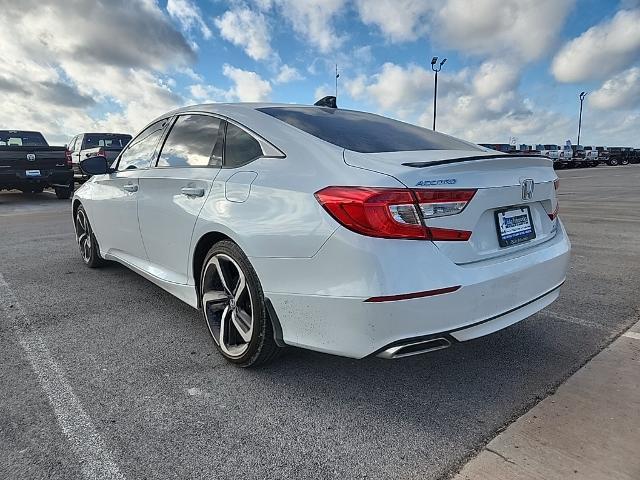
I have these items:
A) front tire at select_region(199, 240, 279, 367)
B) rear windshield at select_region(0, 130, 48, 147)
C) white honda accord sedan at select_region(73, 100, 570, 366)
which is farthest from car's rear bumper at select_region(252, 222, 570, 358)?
rear windshield at select_region(0, 130, 48, 147)

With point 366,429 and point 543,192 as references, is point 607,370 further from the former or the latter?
point 366,429

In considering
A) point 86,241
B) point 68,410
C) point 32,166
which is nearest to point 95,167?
point 86,241

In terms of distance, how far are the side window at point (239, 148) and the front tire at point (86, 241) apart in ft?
8.72

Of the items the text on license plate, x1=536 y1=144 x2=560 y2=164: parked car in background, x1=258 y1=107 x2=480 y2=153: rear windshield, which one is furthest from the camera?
x1=536 y1=144 x2=560 y2=164: parked car in background

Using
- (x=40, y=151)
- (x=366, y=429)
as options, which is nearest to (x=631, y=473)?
(x=366, y=429)

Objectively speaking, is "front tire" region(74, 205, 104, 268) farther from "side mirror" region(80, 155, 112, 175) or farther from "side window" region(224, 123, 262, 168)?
"side window" region(224, 123, 262, 168)

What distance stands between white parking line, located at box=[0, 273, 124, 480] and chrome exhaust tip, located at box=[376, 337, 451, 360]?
3.93 feet

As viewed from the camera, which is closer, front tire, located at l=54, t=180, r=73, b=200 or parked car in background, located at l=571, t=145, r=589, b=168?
front tire, located at l=54, t=180, r=73, b=200

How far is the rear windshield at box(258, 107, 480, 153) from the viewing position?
2607 mm

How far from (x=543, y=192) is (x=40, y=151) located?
41.5ft

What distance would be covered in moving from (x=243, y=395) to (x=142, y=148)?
2487 millimetres

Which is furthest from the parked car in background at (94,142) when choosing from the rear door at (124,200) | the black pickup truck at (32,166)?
the rear door at (124,200)

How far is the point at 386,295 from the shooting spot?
1.97 meters

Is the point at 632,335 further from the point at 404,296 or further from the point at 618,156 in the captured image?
the point at 618,156
